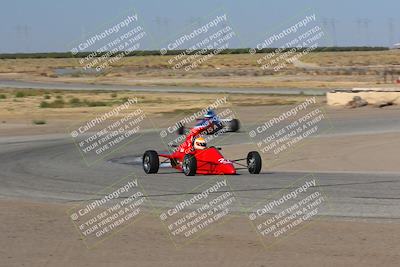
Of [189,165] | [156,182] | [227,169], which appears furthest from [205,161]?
[156,182]

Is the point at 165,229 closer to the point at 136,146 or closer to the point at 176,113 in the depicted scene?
the point at 136,146

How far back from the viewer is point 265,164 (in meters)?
23.1

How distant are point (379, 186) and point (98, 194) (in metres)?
5.58

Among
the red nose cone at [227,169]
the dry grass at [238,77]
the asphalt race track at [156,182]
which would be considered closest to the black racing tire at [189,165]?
the asphalt race track at [156,182]

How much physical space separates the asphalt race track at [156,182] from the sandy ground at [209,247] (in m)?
1.60

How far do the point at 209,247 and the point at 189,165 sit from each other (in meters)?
8.25

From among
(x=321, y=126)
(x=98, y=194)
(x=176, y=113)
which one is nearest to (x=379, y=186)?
(x=98, y=194)

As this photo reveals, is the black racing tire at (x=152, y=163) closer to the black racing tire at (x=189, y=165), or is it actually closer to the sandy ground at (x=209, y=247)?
the black racing tire at (x=189, y=165)

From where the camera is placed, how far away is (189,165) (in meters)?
19.1

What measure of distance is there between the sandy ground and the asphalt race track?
1602mm

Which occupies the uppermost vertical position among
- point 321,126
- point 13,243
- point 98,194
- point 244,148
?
point 13,243

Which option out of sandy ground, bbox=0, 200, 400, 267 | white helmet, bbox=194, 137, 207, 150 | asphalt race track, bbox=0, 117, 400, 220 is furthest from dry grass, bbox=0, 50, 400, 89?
sandy ground, bbox=0, 200, 400, 267

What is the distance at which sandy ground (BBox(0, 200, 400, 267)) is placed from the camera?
10055 millimetres

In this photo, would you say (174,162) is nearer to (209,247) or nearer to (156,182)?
(156,182)
